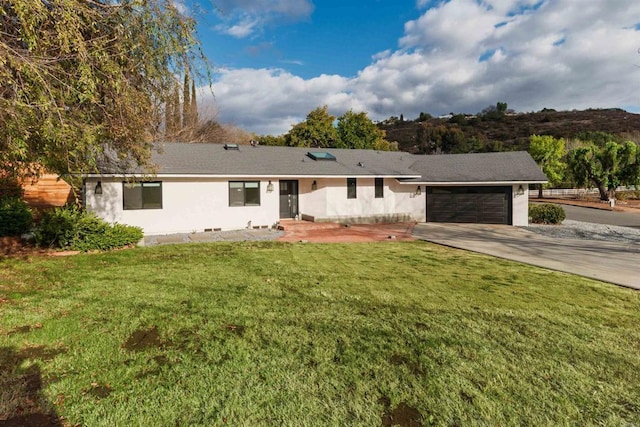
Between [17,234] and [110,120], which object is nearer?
[110,120]

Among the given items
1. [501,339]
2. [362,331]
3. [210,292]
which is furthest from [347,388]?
[210,292]

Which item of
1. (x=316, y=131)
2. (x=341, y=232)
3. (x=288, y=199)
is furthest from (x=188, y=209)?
(x=316, y=131)

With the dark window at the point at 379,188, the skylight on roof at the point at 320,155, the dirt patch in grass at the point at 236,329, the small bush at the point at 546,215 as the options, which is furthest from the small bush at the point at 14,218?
the small bush at the point at 546,215

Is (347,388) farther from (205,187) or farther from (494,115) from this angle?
(494,115)

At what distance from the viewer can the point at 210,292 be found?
19.8ft

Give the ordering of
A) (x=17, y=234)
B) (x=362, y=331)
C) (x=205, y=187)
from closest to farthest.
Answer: (x=362, y=331) → (x=17, y=234) → (x=205, y=187)

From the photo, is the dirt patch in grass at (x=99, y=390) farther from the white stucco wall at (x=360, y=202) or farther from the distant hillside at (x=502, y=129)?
the distant hillside at (x=502, y=129)

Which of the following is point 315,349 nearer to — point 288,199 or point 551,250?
point 551,250

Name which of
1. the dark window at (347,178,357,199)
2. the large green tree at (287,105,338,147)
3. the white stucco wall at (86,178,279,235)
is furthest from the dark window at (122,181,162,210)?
the large green tree at (287,105,338,147)

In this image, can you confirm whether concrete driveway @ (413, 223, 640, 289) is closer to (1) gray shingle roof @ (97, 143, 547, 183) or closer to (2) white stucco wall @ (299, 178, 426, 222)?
(2) white stucco wall @ (299, 178, 426, 222)

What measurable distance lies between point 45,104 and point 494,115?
76.0m

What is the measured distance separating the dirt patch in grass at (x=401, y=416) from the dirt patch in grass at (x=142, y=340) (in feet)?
9.01

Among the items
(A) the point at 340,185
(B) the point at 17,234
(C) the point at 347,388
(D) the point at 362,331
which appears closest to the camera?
(C) the point at 347,388

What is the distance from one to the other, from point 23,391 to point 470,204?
18.7m
